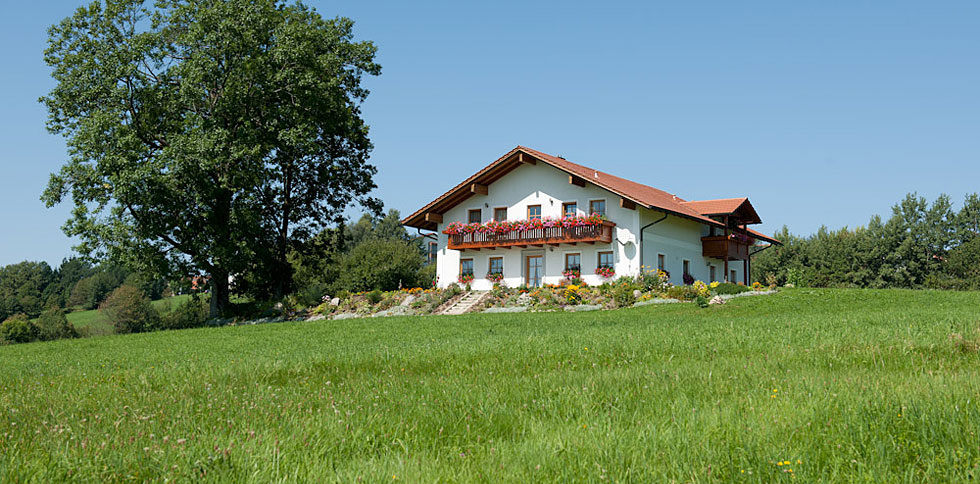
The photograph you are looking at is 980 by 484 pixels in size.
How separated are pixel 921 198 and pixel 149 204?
65.0 m

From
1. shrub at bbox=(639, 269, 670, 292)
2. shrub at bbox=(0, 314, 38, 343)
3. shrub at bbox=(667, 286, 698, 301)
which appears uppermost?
shrub at bbox=(639, 269, 670, 292)

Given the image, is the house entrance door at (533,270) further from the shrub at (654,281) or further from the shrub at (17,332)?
the shrub at (17,332)

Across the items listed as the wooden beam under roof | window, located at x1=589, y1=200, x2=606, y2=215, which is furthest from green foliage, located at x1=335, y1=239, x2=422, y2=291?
window, located at x1=589, y1=200, x2=606, y2=215

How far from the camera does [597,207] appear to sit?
121 ft

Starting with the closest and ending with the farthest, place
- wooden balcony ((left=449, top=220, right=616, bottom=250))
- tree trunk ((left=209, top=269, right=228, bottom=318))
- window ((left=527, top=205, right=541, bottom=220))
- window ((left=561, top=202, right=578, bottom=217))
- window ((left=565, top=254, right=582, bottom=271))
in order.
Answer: wooden balcony ((left=449, top=220, right=616, bottom=250)) → window ((left=565, top=254, right=582, bottom=271)) → tree trunk ((left=209, top=269, right=228, bottom=318)) → window ((left=561, top=202, right=578, bottom=217)) → window ((left=527, top=205, right=541, bottom=220))

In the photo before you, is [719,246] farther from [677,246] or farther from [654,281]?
[654,281]

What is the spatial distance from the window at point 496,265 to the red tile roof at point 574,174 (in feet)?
12.8

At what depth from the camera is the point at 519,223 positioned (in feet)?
120

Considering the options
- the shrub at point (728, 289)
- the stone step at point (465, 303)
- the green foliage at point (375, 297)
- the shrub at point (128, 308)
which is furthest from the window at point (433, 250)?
the shrub at point (128, 308)

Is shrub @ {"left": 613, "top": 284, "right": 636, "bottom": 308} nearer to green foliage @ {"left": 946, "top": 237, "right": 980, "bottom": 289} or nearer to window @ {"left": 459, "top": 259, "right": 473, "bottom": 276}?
window @ {"left": 459, "top": 259, "right": 473, "bottom": 276}

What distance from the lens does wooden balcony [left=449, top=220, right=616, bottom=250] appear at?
35.1 metres

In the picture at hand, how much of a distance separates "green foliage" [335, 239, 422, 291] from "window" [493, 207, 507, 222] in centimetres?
653

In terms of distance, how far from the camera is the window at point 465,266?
39.5m

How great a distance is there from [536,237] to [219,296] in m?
16.7
